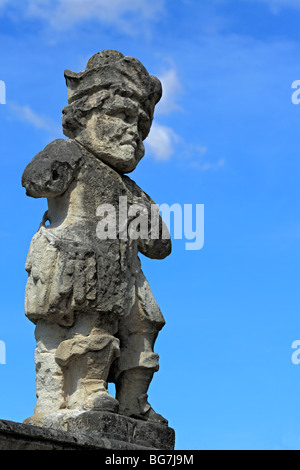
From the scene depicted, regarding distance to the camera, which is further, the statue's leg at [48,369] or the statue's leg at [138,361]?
the statue's leg at [138,361]

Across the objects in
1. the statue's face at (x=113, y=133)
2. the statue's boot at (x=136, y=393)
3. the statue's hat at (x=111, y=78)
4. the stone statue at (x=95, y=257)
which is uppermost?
the statue's hat at (x=111, y=78)

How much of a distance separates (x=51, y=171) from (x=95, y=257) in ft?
2.70

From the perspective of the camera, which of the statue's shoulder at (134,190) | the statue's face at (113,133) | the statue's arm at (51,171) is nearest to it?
the statue's arm at (51,171)

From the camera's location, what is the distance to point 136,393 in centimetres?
862

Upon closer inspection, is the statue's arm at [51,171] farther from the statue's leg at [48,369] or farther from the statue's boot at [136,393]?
the statue's boot at [136,393]

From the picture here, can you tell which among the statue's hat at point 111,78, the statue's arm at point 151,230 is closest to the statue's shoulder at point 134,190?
the statue's arm at point 151,230

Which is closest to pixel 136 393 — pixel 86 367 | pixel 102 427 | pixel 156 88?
pixel 86 367

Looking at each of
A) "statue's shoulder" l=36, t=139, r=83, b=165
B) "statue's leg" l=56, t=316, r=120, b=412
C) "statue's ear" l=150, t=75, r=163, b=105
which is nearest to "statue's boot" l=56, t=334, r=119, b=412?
"statue's leg" l=56, t=316, r=120, b=412

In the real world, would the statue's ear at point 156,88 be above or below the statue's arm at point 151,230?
above

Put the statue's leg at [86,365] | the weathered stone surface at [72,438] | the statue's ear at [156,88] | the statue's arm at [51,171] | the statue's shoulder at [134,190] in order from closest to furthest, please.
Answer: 1. the weathered stone surface at [72,438]
2. the statue's leg at [86,365]
3. the statue's arm at [51,171]
4. the statue's shoulder at [134,190]
5. the statue's ear at [156,88]

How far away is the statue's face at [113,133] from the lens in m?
8.69

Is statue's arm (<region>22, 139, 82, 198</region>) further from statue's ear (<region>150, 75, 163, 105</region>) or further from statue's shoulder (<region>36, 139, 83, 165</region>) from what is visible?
statue's ear (<region>150, 75, 163, 105</region>)
